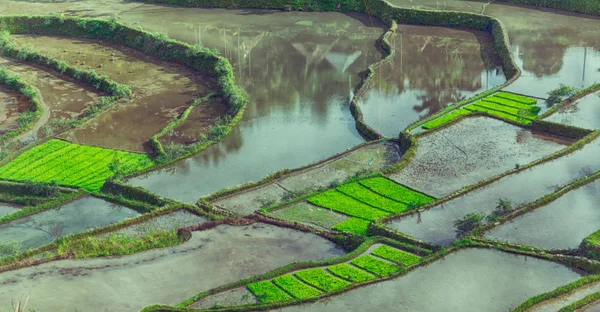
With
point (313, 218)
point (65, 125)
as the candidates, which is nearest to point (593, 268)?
point (313, 218)

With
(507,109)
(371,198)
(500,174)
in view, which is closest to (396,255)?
(371,198)

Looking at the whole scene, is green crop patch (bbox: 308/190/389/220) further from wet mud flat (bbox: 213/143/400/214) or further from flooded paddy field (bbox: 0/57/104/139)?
flooded paddy field (bbox: 0/57/104/139)

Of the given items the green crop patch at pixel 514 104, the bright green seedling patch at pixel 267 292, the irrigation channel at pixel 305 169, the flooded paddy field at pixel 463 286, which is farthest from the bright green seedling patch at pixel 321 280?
the green crop patch at pixel 514 104

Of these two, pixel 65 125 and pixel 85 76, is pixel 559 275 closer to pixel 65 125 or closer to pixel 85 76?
pixel 65 125

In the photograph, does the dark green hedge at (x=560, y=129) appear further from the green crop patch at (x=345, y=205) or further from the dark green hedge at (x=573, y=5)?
the dark green hedge at (x=573, y=5)

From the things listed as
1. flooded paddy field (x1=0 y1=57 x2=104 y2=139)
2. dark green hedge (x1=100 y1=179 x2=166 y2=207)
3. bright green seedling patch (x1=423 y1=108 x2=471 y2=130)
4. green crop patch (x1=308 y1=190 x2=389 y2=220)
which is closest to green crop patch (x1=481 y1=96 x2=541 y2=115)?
bright green seedling patch (x1=423 y1=108 x2=471 y2=130)

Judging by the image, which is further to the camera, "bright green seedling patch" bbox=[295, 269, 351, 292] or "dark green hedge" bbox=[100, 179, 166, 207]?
"dark green hedge" bbox=[100, 179, 166, 207]
